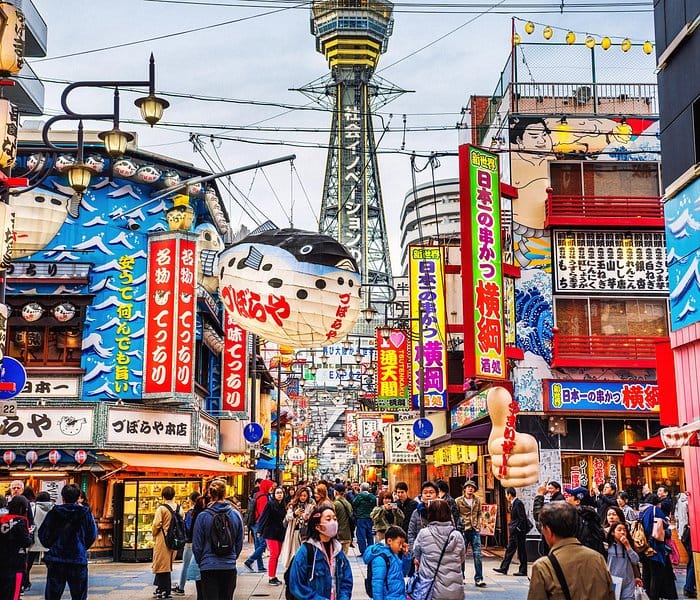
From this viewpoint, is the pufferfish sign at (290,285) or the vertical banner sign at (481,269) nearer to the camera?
the pufferfish sign at (290,285)

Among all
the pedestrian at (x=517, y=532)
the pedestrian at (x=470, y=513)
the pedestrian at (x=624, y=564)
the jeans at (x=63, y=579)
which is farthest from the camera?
the pedestrian at (x=517, y=532)

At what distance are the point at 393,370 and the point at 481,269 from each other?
1684 cm

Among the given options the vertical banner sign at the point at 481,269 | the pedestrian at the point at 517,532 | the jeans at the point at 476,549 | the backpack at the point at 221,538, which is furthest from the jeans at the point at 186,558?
the vertical banner sign at the point at 481,269

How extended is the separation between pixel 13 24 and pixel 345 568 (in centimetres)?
955

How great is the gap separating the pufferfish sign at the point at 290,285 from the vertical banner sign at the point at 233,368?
63.4 feet

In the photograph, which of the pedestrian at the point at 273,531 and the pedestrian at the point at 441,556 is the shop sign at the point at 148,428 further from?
the pedestrian at the point at 441,556

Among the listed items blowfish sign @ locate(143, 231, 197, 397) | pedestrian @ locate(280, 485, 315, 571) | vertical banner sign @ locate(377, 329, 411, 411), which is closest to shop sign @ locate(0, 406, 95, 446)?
blowfish sign @ locate(143, 231, 197, 397)

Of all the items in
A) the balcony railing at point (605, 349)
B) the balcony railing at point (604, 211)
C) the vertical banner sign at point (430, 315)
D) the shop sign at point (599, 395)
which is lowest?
the shop sign at point (599, 395)

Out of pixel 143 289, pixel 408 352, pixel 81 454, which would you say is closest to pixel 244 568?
pixel 81 454

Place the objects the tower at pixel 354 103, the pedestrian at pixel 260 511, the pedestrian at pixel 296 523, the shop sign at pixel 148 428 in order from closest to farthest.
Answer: the pedestrian at pixel 296 523 < the pedestrian at pixel 260 511 < the shop sign at pixel 148 428 < the tower at pixel 354 103

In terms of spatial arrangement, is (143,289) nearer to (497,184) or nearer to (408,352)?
(497,184)

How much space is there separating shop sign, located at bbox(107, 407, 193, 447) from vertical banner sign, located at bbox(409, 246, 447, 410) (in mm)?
9234

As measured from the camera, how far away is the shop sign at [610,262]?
91.9 feet

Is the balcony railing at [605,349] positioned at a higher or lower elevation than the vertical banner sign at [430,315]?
lower
